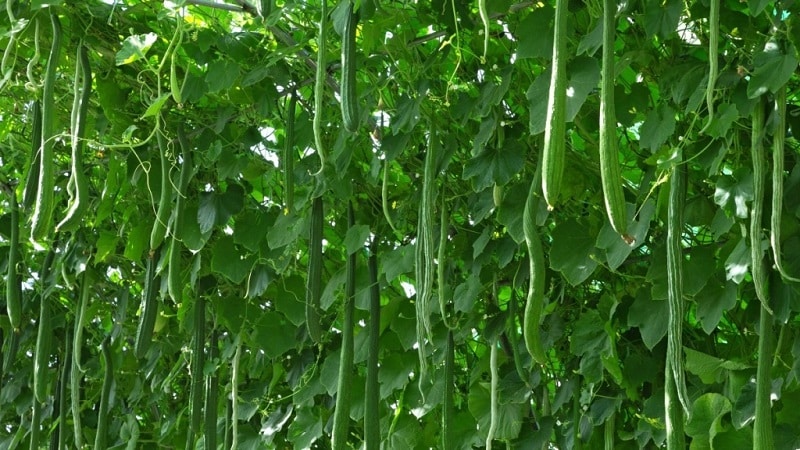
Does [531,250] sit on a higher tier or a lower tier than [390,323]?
higher

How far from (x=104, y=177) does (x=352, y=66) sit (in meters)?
1.58

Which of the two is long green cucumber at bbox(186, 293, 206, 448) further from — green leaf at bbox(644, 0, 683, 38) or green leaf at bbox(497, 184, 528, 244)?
green leaf at bbox(644, 0, 683, 38)

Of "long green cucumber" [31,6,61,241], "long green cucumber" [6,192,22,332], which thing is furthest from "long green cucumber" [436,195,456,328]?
"long green cucumber" [6,192,22,332]

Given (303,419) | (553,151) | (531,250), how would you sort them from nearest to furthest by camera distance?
(553,151), (531,250), (303,419)

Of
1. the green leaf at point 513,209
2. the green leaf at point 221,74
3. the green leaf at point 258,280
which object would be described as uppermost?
the green leaf at point 221,74

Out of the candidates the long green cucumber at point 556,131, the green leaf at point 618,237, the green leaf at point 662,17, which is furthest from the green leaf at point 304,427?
the long green cucumber at point 556,131

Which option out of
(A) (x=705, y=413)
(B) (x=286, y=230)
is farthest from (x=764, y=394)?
(B) (x=286, y=230)

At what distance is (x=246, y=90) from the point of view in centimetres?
278

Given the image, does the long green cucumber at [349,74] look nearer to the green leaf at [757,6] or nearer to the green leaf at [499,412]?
the green leaf at [757,6]

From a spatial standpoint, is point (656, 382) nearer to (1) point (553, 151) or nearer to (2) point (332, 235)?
(2) point (332, 235)

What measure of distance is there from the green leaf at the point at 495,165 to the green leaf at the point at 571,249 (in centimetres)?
16

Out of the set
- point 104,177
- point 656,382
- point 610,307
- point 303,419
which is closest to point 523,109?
point 610,307

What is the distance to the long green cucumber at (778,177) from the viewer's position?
187 cm

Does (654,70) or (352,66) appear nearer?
(352,66)
